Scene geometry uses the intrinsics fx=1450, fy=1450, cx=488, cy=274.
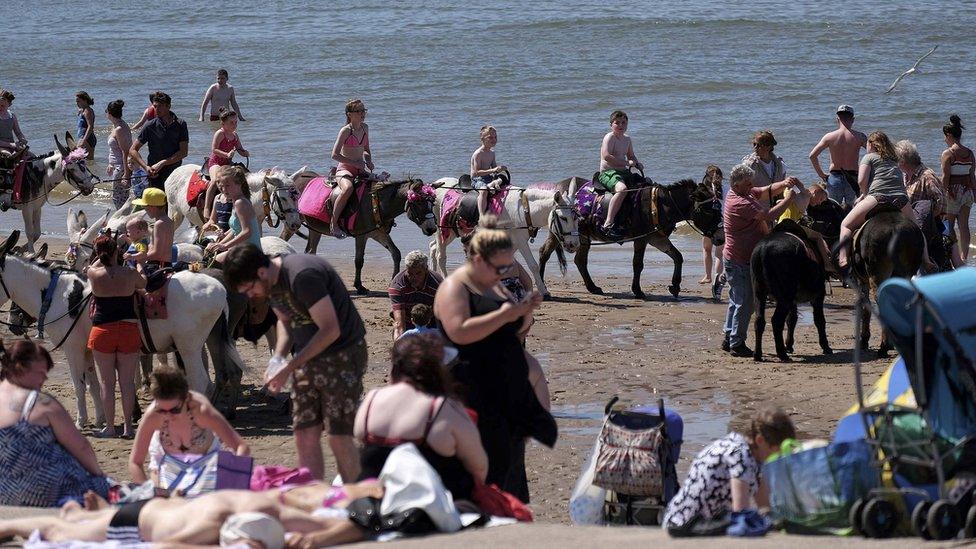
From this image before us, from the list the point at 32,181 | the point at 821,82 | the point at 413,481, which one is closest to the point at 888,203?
the point at 413,481

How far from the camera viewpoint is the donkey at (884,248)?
11.9 meters

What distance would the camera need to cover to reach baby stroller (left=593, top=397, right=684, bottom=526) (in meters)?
7.40

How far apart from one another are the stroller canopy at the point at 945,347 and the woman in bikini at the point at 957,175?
Answer: 10329 mm

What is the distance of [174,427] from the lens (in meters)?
7.80

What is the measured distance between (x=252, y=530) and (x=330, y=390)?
1626mm

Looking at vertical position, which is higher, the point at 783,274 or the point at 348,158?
the point at 348,158

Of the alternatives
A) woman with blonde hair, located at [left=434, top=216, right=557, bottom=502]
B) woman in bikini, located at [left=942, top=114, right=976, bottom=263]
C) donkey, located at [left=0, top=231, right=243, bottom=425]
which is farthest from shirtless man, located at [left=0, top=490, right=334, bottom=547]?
woman in bikini, located at [left=942, top=114, right=976, bottom=263]

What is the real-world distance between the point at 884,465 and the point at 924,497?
24 centimetres

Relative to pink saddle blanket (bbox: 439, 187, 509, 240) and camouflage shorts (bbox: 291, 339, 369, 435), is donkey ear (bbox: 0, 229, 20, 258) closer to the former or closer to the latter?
camouflage shorts (bbox: 291, 339, 369, 435)

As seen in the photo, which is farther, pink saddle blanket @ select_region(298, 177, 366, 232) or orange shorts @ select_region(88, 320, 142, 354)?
pink saddle blanket @ select_region(298, 177, 366, 232)

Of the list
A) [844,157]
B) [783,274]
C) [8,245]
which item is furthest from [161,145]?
[783,274]

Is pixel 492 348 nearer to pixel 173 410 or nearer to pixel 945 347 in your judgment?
pixel 173 410

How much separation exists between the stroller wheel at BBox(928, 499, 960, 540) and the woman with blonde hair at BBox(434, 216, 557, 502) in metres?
2.10

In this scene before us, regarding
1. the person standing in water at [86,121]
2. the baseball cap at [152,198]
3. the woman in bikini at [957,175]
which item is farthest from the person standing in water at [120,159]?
the woman in bikini at [957,175]
